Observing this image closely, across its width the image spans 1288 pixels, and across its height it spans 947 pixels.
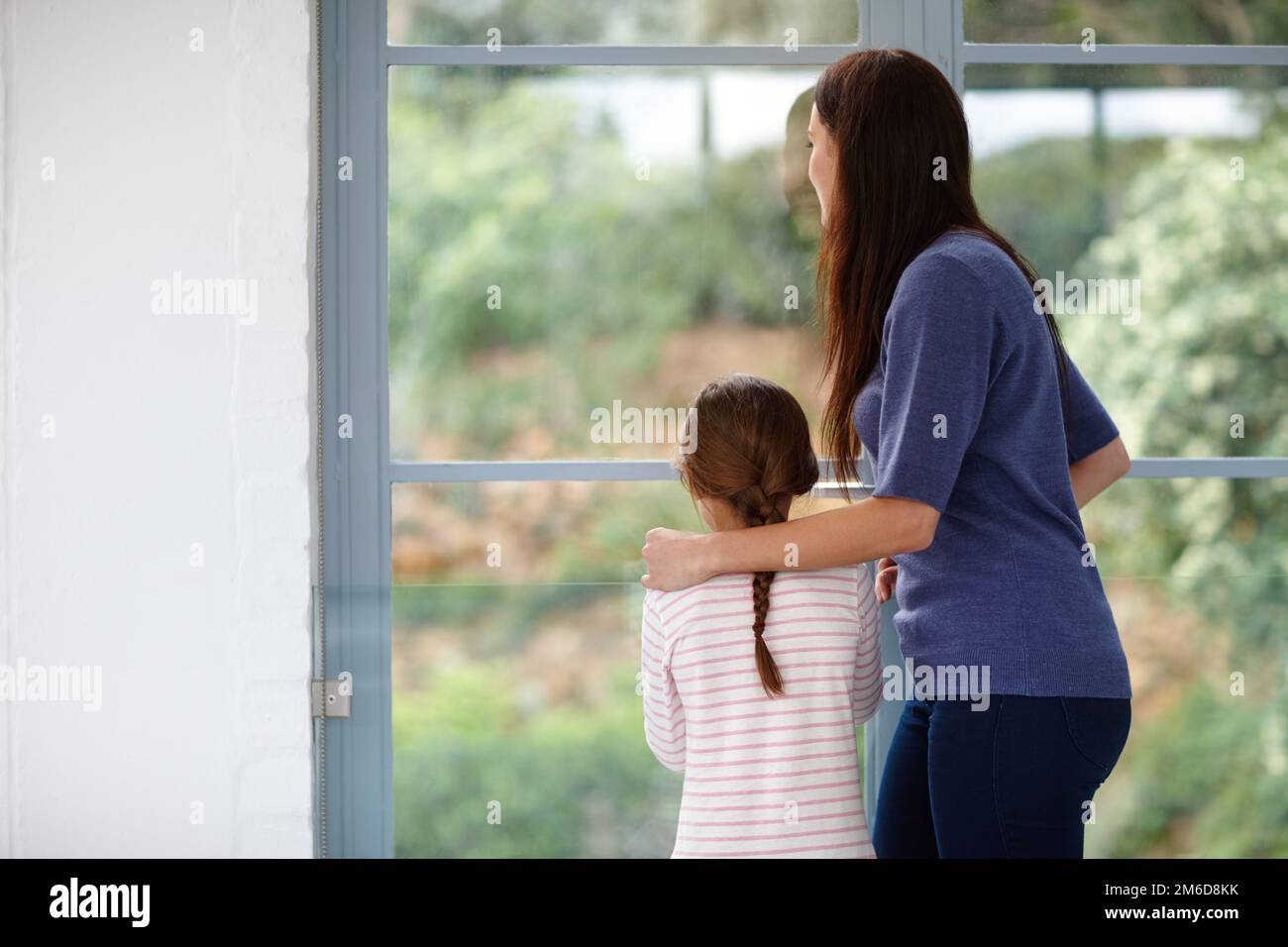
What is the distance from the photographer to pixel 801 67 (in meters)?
1.97

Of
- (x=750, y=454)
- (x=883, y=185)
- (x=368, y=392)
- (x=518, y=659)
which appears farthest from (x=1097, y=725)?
(x=368, y=392)

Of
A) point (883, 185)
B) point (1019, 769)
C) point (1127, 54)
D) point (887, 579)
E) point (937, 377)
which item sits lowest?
point (1019, 769)

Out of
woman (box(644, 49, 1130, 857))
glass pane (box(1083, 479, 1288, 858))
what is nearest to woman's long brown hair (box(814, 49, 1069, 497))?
woman (box(644, 49, 1130, 857))

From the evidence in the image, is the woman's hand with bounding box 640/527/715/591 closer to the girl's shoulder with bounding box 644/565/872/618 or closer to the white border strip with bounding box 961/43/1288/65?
the girl's shoulder with bounding box 644/565/872/618

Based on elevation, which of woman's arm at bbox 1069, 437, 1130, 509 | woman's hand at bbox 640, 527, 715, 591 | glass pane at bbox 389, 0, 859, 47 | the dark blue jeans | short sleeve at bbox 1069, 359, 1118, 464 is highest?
glass pane at bbox 389, 0, 859, 47

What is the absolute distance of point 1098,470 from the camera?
171cm

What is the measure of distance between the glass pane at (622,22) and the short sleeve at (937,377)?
0.74 meters

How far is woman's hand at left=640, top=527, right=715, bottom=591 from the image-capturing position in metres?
1.53

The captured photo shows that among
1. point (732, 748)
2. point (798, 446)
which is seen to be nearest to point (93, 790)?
point (732, 748)

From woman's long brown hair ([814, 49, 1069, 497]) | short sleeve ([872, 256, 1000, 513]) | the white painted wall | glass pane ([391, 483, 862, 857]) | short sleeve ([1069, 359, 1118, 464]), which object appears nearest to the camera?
short sleeve ([872, 256, 1000, 513])

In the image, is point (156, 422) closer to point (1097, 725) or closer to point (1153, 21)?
point (1097, 725)

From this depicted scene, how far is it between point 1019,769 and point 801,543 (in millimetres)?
344

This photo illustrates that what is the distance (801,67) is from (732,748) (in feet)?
3.53

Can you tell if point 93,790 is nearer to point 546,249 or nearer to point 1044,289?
point 546,249
